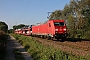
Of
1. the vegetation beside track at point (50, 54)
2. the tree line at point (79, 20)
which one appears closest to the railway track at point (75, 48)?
the vegetation beside track at point (50, 54)

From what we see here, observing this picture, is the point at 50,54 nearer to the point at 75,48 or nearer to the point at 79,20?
the point at 75,48

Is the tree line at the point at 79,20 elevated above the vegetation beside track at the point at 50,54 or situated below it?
above

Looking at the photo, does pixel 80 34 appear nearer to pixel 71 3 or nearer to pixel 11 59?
pixel 71 3

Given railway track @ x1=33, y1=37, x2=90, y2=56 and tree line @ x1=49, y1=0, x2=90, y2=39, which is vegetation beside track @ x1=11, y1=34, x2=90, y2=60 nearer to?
railway track @ x1=33, y1=37, x2=90, y2=56

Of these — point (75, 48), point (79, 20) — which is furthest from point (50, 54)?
point (79, 20)

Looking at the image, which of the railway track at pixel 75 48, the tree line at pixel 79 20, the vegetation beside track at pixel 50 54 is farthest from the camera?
the tree line at pixel 79 20

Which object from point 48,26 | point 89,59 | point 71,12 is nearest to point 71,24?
point 71,12

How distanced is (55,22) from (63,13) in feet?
112

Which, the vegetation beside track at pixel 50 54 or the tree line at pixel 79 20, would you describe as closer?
the vegetation beside track at pixel 50 54

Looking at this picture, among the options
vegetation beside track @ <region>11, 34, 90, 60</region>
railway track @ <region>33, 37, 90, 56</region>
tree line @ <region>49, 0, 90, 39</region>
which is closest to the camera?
vegetation beside track @ <region>11, 34, 90, 60</region>

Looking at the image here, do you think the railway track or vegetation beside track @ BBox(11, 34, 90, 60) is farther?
the railway track

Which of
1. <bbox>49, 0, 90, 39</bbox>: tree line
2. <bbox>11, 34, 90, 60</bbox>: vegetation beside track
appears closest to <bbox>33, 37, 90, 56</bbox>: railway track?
<bbox>11, 34, 90, 60</bbox>: vegetation beside track

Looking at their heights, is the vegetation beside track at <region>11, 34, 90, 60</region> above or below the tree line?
below

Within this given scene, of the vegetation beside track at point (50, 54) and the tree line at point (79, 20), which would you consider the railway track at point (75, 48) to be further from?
the tree line at point (79, 20)
